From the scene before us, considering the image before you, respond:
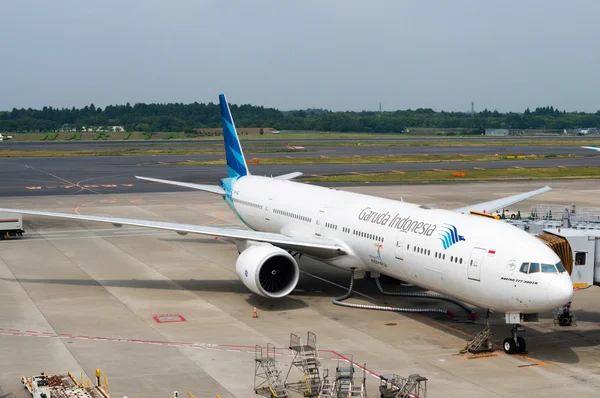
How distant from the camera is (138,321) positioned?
30781 mm

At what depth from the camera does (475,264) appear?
2661cm

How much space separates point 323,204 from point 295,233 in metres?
2.22

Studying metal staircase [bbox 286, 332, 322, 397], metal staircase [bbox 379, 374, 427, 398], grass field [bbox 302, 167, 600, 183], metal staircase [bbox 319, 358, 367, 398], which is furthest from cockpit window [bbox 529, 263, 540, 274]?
grass field [bbox 302, 167, 600, 183]

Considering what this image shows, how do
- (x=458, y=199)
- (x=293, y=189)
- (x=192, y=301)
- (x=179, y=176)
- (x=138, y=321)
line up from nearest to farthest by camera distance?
(x=138, y=321)
(x=192, y=301)
(x=293, y=189)
(x=458, y=199)
(x=179, y=176)

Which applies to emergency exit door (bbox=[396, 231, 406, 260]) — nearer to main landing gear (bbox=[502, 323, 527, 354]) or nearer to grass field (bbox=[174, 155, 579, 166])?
main landing gear (bbox=[502, 323, 527, 354])

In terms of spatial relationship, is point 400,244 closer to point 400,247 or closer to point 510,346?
point 400,247

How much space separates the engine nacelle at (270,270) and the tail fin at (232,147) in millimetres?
15290

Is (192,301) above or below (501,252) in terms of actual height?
below

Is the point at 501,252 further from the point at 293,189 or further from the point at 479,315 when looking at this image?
the point at 293,189

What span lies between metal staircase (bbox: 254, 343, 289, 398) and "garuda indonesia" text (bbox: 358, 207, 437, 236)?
322 inches

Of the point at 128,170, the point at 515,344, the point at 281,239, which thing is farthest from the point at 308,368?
the point at 128,170

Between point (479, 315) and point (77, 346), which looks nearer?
point (77, 346)

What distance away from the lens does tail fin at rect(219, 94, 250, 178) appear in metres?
48.5

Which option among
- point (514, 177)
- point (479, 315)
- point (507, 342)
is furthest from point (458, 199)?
point (507, 342)
